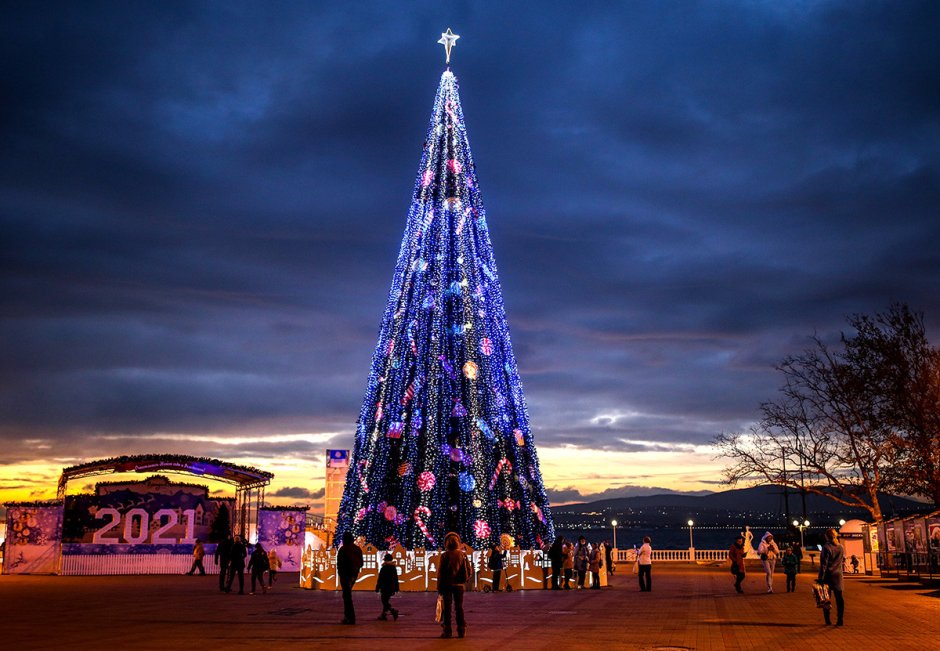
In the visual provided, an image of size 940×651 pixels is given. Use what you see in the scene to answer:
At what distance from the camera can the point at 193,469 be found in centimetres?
3759

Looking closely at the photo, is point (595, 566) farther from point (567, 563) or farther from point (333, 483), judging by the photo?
point (333, 483)

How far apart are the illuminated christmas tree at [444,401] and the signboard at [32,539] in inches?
648

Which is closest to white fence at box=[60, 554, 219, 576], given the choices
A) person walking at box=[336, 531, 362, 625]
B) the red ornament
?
the red ornament

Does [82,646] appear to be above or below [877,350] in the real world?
below

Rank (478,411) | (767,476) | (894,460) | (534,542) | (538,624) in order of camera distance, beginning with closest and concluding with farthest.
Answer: (538,624) < (478,411) < (534,542) < (894,460) < (767,476)

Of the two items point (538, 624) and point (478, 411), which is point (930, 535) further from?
point (538, 624)

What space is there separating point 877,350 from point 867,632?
2025cm

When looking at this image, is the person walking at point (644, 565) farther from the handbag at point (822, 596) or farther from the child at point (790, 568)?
the handbag at point (822, 596)

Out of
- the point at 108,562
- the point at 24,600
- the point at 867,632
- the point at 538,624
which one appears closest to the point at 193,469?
the point at 108,562

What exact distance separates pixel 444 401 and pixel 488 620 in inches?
349

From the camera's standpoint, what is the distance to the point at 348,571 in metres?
16.0

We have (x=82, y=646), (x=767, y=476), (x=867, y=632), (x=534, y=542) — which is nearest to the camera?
(x=82, y=646)

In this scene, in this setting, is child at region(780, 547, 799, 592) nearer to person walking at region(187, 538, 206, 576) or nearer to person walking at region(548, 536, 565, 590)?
person walking at region(548, 536, 565, 590)

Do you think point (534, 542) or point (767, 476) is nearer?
point (534, 542)
